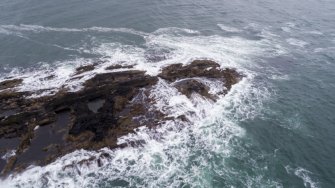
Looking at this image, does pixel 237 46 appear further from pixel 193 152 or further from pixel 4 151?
pixel 4 151

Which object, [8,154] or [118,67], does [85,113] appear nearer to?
[8,154]

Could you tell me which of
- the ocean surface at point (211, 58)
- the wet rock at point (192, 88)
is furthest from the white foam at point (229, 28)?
the wet rock at point (192, 88)

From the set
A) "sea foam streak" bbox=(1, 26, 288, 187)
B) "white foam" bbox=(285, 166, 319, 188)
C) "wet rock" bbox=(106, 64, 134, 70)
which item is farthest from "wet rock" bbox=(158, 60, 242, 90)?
"white foam" bbox=(285, 166, 319, 188)

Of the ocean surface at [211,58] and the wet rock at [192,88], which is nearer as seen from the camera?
the ocean surface at [211,58]

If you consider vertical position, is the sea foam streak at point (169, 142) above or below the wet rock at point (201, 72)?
below

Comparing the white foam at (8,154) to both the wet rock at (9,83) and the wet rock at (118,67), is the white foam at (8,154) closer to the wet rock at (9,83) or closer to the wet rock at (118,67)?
the wet rock at (9,83)

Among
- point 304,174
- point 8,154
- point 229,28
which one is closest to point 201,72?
point 304,174

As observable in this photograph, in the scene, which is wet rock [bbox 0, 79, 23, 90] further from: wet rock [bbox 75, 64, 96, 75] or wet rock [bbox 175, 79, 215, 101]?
wet rock [bbox 175, 79, 215, 101]
